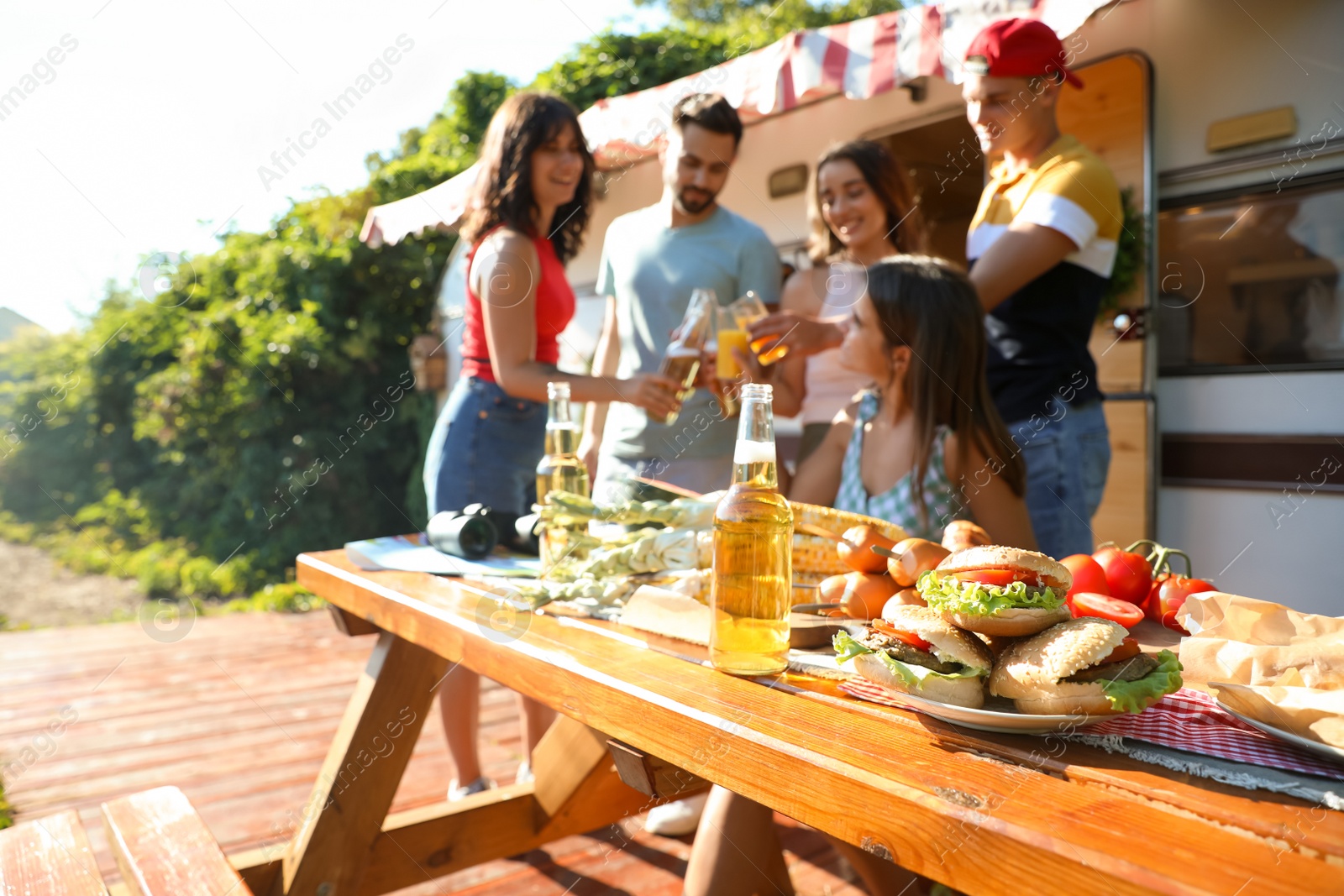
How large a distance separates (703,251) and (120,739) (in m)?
2.87

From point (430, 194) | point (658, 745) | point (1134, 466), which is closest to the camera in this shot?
point (658, 745)

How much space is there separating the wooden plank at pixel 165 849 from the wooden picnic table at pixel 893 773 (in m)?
0.43

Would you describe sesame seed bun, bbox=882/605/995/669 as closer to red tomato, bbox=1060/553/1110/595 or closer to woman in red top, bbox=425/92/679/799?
red tomato, bbox=1060/553/1110/595

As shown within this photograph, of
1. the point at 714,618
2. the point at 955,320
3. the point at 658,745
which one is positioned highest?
the point at 955,320

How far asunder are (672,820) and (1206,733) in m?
1.94

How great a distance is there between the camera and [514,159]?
2.35m

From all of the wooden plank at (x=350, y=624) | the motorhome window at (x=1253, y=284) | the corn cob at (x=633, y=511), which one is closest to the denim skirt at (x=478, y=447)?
the wooden plank at (x=350, y=624)

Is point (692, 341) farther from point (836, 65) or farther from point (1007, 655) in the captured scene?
point (836, 65)

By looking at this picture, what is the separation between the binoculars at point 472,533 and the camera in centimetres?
177

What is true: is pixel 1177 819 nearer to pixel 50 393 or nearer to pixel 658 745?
pixel 658 745

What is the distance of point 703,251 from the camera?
9.28 feet

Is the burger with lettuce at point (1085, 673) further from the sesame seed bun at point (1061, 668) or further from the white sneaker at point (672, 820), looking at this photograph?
the white sneaker at point (672, 820)

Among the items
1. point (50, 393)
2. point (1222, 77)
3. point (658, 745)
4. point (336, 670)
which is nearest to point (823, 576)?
point (658, 745)

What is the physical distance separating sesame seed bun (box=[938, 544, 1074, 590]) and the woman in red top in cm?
140
